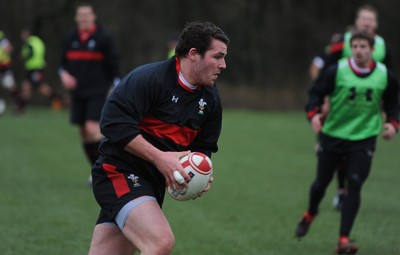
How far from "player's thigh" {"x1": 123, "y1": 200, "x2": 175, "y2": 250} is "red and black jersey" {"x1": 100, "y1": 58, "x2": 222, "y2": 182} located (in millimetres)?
320

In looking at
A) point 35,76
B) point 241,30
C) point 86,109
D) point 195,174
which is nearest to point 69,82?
point 86,109

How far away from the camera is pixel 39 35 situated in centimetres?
2734

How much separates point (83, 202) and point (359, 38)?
3.77 meters

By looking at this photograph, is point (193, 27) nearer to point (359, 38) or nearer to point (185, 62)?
point (185, 62)

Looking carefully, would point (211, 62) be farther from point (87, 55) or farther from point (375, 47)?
point (87, 55)

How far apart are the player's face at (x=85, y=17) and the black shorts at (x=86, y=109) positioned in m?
0.93

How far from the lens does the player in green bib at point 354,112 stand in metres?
7.19

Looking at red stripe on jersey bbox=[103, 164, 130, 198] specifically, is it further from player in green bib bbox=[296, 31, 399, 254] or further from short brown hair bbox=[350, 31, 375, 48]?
short brown hair bbox=[350, 31, 375, 48]

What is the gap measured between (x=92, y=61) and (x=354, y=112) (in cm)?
431

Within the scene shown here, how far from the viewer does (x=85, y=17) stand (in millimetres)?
10328

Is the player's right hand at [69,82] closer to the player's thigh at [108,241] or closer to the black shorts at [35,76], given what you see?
the player's thigh at [108,241]

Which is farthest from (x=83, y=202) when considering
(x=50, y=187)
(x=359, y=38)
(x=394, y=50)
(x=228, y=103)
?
(x=394, y=50)

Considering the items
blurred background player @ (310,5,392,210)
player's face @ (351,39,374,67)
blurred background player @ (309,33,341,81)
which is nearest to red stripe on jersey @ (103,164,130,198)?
player's face @ (351,39,374,67)

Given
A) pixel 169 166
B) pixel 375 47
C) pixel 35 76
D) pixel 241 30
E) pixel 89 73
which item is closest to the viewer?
pixel 169 166
